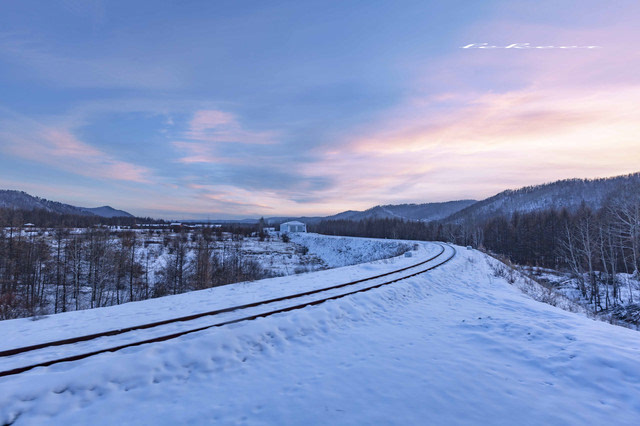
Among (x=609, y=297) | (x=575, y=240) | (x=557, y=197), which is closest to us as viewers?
(x=609, y=297)

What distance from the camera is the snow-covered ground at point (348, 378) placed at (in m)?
4.06

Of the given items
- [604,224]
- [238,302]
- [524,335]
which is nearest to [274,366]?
[238,302]

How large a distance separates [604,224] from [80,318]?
59475 millimetres

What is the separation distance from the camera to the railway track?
5246 mm

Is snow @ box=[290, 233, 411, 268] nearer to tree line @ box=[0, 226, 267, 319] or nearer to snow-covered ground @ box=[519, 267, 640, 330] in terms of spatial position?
snow-covered ground @ box=[519, 267, 640, 330]

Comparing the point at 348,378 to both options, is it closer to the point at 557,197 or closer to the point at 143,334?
the point at 143,334

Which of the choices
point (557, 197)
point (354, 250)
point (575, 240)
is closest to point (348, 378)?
point (354, 250)

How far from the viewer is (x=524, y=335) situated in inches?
277

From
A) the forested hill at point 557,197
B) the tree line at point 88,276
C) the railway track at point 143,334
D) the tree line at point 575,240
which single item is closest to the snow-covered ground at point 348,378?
the railway track at point 143,334

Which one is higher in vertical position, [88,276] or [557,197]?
[557,197]

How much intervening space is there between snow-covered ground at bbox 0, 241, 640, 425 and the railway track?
14.8 inches

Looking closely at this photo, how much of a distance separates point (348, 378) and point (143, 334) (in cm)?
485

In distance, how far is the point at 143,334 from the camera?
6.59 metres

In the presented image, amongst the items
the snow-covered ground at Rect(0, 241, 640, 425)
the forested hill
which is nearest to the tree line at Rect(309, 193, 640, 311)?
the snow-covered ground at Rect(0, 241, 640, 425)
